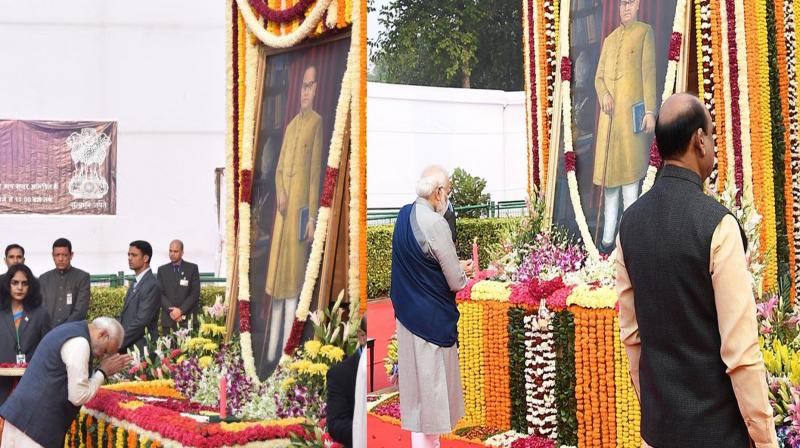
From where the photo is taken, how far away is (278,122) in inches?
117

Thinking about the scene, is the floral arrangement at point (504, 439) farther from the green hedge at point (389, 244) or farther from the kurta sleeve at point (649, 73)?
the kurta sleeve at point (649, 73)

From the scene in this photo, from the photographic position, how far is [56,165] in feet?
9.89

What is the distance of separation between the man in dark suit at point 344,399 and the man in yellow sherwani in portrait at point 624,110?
3.21 meters

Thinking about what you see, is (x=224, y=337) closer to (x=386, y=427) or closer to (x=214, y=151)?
(x=214, y=151)

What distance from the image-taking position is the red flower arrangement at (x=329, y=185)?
262cm

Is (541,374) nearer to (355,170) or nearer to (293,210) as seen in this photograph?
(293,210)

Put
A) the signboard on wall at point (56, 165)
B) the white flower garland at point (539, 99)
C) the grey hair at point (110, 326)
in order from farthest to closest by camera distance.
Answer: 1. the white flower garland at point (539, 99)
2. the grey hair at point (110, 326)
3. the signboard on wall at point (56, 165)

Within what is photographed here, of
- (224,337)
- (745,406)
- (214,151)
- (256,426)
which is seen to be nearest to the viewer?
(745,406)

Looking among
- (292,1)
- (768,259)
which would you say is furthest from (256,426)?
(768,259)

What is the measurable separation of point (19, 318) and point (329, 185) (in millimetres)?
1438

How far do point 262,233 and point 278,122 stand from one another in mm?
417

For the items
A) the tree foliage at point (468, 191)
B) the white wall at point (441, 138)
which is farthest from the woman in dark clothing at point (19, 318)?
the tree foliage at point (468, 191)

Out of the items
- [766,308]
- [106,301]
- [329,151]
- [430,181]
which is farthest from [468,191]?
[329,151]

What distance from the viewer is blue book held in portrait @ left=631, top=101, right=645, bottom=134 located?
525cm
